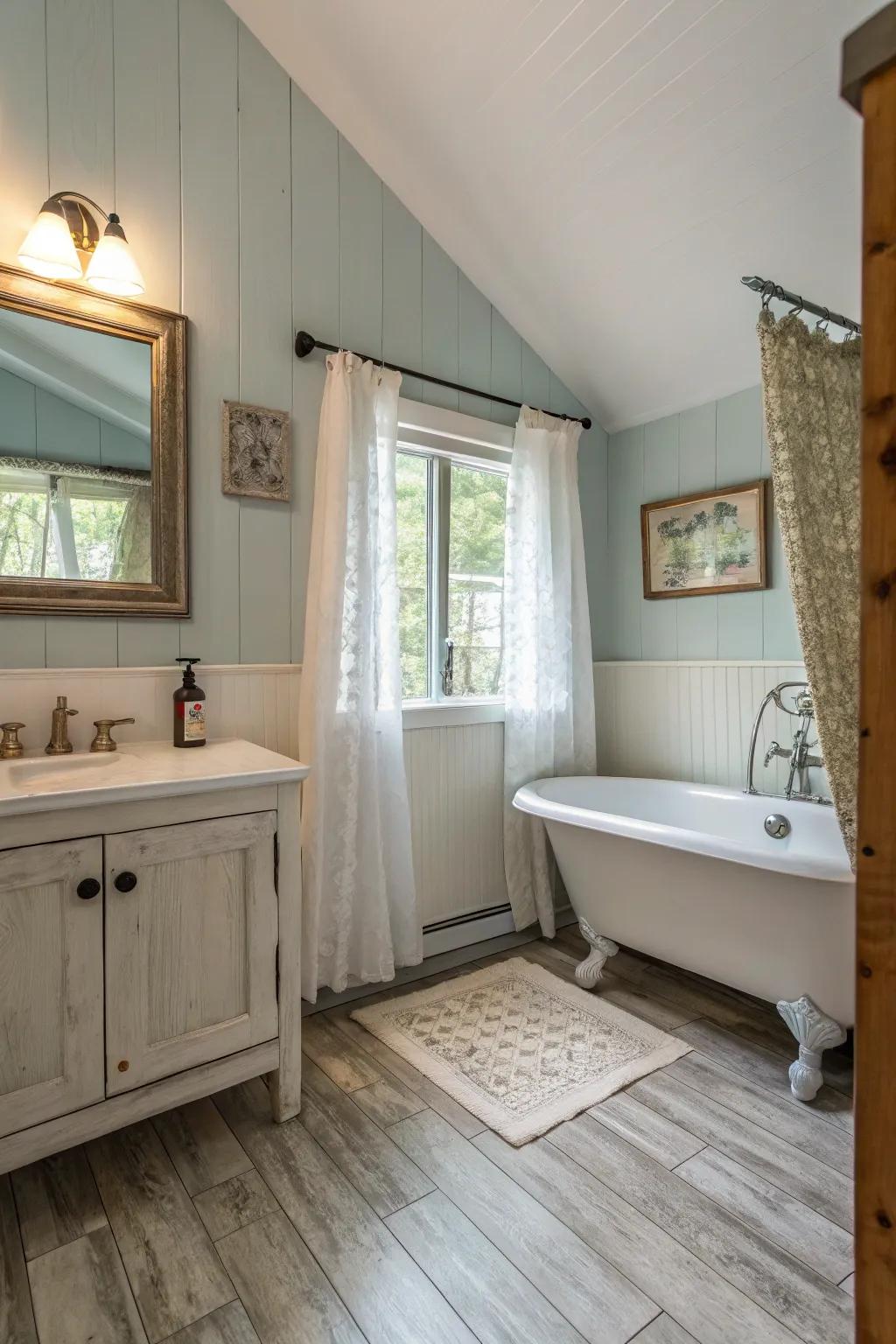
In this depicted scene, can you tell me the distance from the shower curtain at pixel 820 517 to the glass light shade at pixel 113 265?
160cm

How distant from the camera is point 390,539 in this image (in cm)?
235

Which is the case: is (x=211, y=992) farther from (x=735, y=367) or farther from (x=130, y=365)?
(x=735, y=367)

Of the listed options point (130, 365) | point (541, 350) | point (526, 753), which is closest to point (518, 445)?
point (541, 350)

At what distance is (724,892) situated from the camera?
1965 millimetres

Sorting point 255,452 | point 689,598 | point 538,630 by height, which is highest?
point 255,452

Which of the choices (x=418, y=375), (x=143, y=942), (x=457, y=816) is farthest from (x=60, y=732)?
(x=418, y=375)

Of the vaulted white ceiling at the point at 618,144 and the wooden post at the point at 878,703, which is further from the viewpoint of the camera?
the vaulted white ceiling at the point at 618,144

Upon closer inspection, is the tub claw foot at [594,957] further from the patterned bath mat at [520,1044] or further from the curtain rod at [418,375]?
the curtain rod at [418,375]

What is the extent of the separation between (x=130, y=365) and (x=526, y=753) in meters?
1.86

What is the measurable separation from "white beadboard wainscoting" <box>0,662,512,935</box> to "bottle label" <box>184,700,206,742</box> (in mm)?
129

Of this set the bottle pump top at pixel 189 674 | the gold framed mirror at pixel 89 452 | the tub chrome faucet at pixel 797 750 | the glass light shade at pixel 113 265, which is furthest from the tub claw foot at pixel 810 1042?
the glass light shade at pixel 113 265

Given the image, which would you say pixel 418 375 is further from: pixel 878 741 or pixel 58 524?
pixel 878 741

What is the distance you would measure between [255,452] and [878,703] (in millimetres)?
1947

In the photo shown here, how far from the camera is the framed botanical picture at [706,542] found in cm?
264
